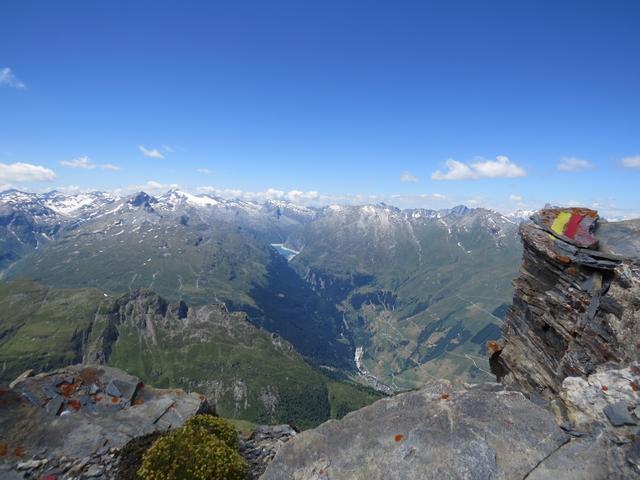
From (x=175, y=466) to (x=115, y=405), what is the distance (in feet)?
44.6

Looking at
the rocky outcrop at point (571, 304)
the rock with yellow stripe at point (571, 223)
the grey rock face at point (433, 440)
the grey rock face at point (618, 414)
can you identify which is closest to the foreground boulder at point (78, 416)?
the grey rock face at point (433, 440)

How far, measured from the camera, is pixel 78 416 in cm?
2469

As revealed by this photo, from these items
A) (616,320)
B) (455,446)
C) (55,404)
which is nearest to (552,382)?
(616,320)

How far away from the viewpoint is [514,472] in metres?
13.0

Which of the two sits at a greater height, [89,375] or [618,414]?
[618,414]

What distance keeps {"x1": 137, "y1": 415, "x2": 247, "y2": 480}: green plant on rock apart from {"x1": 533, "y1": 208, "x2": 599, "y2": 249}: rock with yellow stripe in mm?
23295

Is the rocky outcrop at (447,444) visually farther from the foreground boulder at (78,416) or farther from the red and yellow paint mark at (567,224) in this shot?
the red and yellow paint mark at (567,224)

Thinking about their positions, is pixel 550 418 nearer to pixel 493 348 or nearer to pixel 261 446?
pixel 261 446

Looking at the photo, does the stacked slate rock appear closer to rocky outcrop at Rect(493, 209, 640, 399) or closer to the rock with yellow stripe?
rocky outcrop at Rect(493, 209, 640, 399)

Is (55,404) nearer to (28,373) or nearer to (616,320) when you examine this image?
(28,373)

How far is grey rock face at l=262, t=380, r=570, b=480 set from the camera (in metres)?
13.6

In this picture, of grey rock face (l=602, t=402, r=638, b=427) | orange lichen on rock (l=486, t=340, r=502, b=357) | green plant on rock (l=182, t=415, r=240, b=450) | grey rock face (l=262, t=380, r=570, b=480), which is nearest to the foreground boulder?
green plant on rock (l=182, t=415, r=240, b=450)

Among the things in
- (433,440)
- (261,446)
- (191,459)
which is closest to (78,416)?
(261,446)

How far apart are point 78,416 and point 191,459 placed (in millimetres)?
12788
